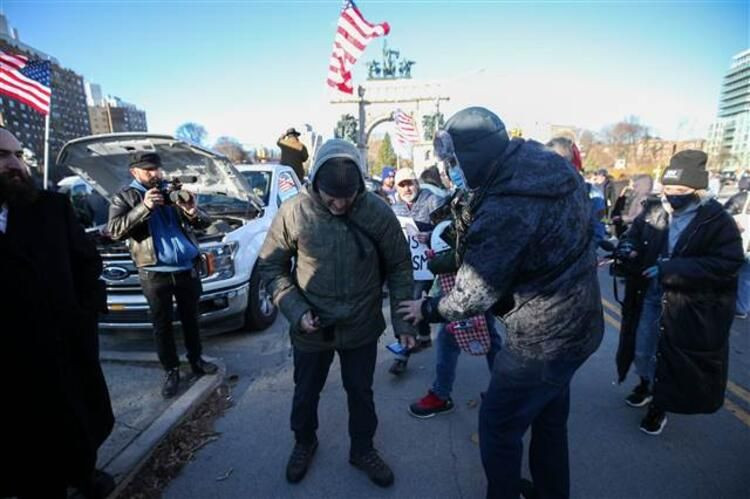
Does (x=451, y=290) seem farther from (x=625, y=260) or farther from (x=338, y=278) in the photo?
(x=625, y=260)

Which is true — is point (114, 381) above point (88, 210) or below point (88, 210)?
below

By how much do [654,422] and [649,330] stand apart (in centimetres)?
66

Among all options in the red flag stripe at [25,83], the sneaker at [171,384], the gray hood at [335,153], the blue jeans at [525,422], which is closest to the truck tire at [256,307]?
the sneaker at [171,384]

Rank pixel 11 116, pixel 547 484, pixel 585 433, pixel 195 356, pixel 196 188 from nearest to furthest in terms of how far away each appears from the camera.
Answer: pixel 547 484, pixel 585 433, pixel 195 356, pixel 196 188, pixel 11 116

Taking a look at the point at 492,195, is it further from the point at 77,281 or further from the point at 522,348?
the point at 77,281

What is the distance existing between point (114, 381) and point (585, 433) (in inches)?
156

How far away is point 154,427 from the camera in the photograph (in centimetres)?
266

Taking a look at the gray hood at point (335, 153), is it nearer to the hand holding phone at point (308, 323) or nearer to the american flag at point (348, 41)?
the hand holding phone at point (308, 323)

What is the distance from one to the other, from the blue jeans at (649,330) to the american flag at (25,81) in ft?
26.5

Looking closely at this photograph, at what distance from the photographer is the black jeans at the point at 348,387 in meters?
2.29

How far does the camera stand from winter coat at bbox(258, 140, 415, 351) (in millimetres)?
2080

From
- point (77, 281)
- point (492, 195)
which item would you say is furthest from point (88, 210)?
point (492, 195)

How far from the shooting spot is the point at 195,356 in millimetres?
3379

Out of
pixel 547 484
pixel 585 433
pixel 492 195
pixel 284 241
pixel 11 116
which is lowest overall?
pixel 585 433
